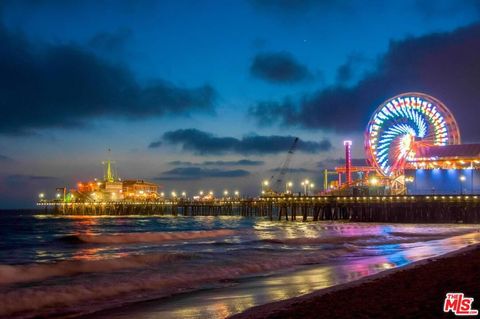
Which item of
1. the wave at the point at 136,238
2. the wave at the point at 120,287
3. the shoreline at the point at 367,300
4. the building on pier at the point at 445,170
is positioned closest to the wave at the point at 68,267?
the wave at the point at 120,287

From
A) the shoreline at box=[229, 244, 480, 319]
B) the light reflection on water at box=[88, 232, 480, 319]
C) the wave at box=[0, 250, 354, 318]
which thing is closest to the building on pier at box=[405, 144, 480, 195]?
the wave at box=[0, 250, 354, 318]

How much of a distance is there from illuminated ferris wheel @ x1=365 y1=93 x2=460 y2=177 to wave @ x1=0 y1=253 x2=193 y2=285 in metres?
58.9

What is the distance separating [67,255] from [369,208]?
49966 millimetres

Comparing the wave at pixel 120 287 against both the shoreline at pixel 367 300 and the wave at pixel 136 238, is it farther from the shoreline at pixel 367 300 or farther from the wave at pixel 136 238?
the wave at pixel 136 238

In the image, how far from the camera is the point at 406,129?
7594 cm

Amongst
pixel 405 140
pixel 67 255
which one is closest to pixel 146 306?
pixel 67 255

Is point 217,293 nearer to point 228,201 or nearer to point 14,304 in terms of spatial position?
point 14,304

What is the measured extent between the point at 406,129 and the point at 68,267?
2534 inches

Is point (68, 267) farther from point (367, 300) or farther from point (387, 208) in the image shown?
point (387, 208)

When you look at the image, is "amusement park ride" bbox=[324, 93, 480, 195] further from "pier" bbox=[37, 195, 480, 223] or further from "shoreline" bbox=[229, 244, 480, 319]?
"shoreline" bbox=[229, 244, 480, 319]

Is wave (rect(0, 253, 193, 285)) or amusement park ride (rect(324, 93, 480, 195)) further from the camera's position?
amusement park ride (rect(324, 93, 480, 195))

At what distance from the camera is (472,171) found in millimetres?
72062

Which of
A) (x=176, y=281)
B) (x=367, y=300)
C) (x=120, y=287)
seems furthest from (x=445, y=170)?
(x=367, y=300)

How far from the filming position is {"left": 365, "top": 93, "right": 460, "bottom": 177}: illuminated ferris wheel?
2911 inches
